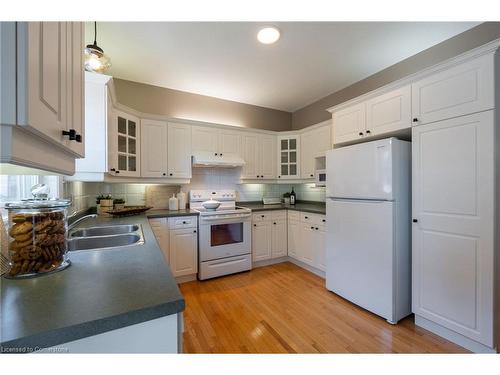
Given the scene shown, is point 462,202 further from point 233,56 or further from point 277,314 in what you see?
point 233,56

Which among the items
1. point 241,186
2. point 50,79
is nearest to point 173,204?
point 241,186

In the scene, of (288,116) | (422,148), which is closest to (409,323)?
(422,148)

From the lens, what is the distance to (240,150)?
3.50 m

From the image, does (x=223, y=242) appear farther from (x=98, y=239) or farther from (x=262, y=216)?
(x=98, y=239)

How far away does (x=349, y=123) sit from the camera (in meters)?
2.38

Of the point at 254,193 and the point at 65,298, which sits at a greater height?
the point at 254,193

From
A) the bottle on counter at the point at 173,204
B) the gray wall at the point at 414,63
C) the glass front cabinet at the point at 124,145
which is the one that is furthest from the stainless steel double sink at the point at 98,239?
the gray wall at the point at 414,63

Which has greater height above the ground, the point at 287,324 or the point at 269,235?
the point at 269,235

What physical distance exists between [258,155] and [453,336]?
2961 millimetres

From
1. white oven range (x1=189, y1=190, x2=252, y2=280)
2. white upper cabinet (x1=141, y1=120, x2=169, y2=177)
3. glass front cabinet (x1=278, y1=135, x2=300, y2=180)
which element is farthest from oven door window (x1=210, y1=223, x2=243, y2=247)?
glass front cabinet (x1=278, y1=135, x2=300, y2=180)

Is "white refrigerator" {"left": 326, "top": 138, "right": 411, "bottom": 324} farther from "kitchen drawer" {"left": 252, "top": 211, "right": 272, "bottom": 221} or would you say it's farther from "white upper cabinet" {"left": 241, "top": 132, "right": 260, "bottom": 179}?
"white upper cabinet" {"left": 241, "top": 132, "right": 260, "bottom": 179}

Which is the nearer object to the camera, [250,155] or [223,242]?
[223,242]

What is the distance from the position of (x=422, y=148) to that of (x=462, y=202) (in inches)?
19.6

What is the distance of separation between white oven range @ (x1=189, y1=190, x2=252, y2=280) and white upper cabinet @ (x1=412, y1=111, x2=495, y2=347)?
1.90 metres
